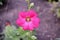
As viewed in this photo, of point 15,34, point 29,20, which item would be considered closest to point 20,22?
point 29,20

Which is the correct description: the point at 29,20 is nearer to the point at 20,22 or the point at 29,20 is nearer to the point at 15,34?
the point at 20,22

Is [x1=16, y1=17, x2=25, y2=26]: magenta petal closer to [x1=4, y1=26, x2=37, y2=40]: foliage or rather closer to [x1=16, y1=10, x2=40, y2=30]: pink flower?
[x1=16, y1=10, x2=40, y2=30]: pink flower

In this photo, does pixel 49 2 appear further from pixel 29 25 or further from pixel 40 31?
pixel 29 25

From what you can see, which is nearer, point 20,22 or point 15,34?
point 20,22

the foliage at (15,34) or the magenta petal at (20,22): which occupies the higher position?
the magenta petal at (20,22)

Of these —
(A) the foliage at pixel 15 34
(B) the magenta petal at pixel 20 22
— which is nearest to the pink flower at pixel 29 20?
(B) the magenta petal at pixel 20 22

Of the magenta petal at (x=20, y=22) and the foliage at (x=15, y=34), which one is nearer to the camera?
the magenta petal at (x=20, y=22)

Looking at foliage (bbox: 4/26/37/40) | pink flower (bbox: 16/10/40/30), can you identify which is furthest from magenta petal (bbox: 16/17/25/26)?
foliage (bbox: 4/26/37/40)

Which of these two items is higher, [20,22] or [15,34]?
[20,22]

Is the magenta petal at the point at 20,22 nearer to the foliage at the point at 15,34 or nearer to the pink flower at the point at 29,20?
the pink flower at the point at 29,20
